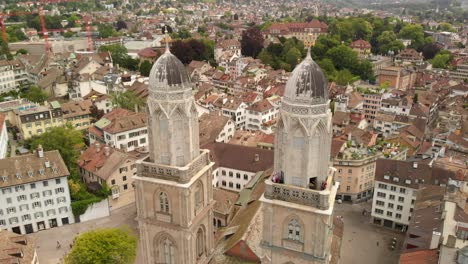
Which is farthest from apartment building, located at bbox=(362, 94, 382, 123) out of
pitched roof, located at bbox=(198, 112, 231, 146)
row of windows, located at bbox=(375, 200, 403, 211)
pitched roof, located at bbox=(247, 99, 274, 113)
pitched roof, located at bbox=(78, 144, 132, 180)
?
pitched roof, located at bbox=(78, 144, 132, 180)

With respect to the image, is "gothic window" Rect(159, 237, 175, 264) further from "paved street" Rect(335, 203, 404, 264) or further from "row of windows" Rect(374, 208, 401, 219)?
"row of windows" Rect(374, 208, 401, 219)

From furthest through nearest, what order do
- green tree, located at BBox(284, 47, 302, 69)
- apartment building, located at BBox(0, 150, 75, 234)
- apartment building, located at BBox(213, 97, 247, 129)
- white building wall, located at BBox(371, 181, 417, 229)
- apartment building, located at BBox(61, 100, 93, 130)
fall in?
green tree, located at BBox(284, 47, 302, 69)
apartment building, located at BBox(213, 97, 247, 129)
apartment building, located at BBox(61, 100, 93, 130)
white building wall, located at BBox(371, 181, 417, 229)
apartment building, located at BBox(0, 150, 75, 234)

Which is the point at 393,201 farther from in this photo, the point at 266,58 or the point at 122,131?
the point at 266,58

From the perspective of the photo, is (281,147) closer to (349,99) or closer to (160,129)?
(160,129)

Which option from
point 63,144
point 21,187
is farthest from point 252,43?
point 21,187

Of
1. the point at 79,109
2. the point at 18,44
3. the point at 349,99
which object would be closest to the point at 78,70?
the point at 79,109

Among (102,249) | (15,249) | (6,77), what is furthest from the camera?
(6,77)
